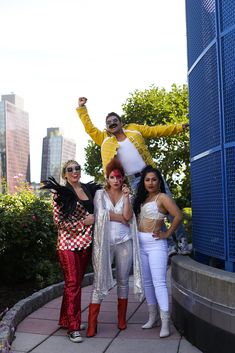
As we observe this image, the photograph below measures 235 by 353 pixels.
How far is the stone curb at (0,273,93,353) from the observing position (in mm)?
4571

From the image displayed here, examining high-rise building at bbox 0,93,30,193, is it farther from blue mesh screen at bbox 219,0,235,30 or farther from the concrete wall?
blue mesh screen at bbox 219,0,235,30

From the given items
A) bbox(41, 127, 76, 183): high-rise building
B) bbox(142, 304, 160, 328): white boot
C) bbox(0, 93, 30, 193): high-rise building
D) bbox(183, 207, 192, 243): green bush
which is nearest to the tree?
bbox(183, 207, 192, 243): green bush

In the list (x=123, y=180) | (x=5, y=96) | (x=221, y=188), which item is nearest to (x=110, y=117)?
(x=123, y=180)

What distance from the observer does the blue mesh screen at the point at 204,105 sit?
5.04 m

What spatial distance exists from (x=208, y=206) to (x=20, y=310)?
7.85 feet

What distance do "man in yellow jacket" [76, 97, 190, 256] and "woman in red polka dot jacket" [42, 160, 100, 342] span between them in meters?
0.73

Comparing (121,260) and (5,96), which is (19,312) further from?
(5,96)

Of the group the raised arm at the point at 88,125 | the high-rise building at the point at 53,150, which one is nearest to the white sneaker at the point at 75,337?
the raised arm at the point at 88,125

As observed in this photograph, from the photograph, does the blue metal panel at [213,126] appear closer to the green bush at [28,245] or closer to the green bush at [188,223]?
the green bush at [28,245]

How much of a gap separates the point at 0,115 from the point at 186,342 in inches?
4740

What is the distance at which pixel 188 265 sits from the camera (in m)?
4.83

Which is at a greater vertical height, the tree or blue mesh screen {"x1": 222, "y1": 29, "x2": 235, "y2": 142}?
the tree

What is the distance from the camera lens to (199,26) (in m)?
5.62

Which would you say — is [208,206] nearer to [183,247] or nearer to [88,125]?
[183,247]
